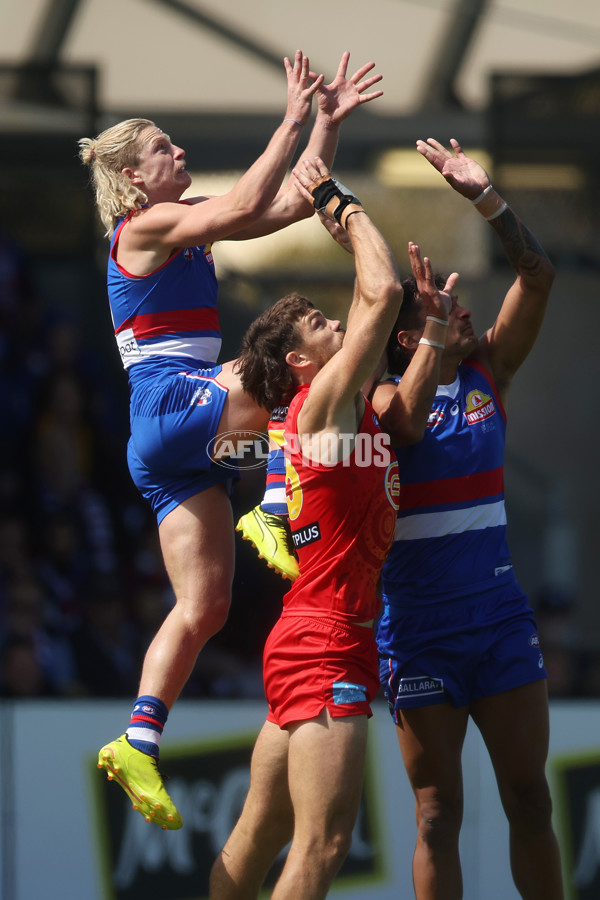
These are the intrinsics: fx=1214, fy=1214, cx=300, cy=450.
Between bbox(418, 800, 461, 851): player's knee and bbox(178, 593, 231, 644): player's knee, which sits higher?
bbox(178, 593, 231, 644): player's knee

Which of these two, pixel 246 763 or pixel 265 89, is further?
pixel 265 89

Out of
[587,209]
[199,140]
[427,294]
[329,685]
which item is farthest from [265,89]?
[329,685]

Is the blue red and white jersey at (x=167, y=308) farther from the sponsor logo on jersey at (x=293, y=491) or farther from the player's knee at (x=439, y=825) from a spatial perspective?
the player's knee at (x=439, y=825)

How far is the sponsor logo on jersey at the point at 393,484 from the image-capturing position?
3459 millimetres

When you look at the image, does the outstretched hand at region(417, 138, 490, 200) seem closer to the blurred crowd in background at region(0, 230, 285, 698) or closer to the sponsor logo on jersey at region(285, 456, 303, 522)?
the sponsor logo on jersey at region(285, 456, 303, 522)

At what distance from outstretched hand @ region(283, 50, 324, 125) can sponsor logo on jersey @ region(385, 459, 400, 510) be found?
3.67ft

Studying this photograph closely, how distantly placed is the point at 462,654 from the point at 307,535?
2.08 ft

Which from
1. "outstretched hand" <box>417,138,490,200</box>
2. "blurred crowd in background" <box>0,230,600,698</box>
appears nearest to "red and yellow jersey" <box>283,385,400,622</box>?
"outstretched hand" <box>417,138,490,200</box>

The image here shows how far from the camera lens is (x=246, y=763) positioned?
19.3ft

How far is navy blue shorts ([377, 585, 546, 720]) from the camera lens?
3.63 metres

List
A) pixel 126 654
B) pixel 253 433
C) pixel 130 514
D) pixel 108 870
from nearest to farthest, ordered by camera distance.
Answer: pixel 253 433
pixel 108 870
pixel 126 654
pixel 130 514

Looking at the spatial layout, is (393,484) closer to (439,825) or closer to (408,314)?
(408,314)

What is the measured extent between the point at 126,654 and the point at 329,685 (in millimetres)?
3830

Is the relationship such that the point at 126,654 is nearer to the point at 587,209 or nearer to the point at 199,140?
the point at 199,140
